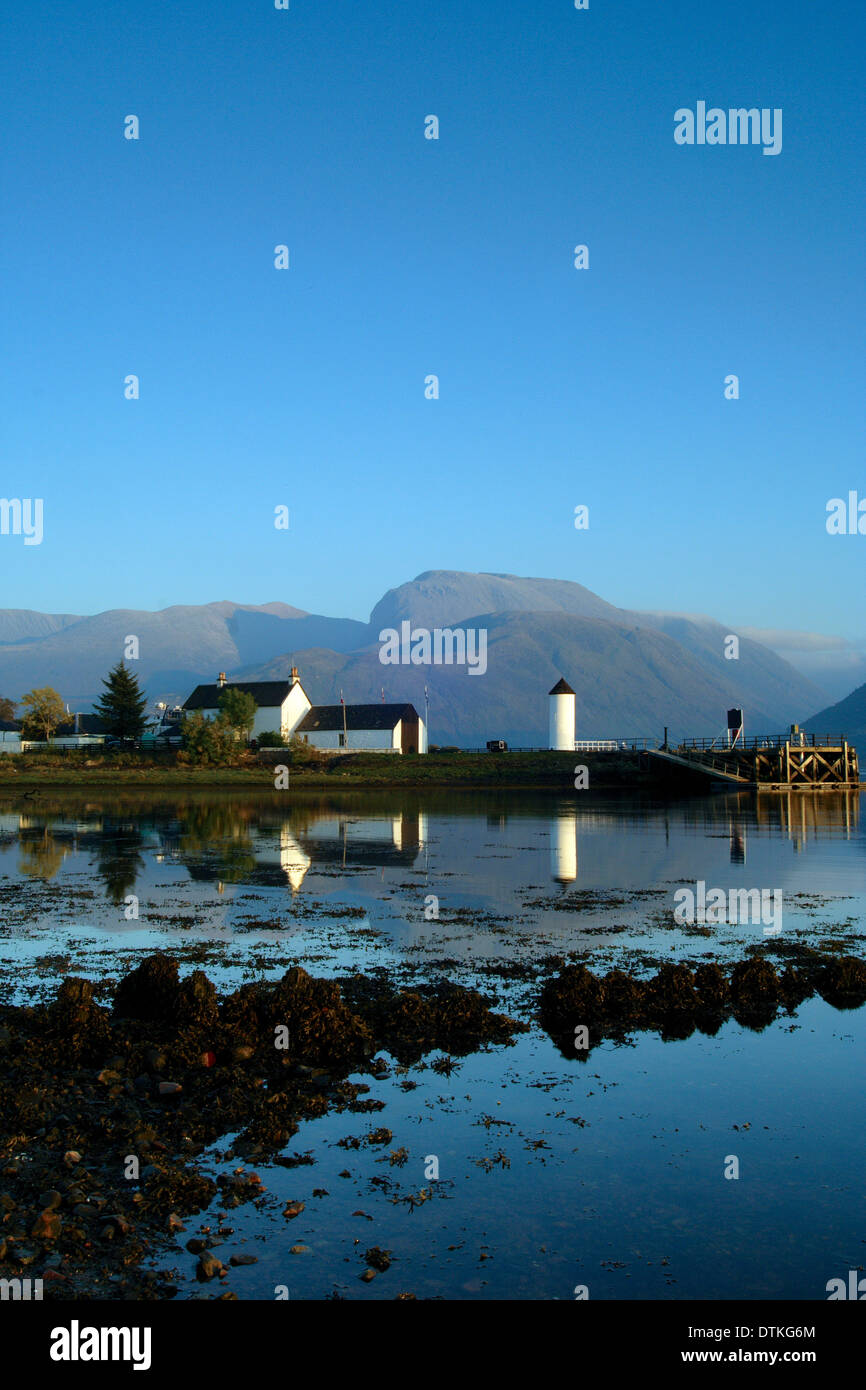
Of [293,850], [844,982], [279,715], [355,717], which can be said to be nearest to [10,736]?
[279,715]

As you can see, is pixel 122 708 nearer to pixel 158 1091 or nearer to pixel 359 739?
pixel 359 739

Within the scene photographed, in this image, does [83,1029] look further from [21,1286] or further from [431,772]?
[431,772]

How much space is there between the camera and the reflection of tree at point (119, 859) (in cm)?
2841

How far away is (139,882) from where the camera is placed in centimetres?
2936

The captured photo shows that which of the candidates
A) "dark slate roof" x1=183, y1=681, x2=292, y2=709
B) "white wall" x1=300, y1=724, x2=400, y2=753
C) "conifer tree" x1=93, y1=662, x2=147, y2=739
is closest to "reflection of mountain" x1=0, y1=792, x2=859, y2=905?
"white wall" x1=300, y1=724, x2=400, y2=753

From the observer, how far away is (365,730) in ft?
384

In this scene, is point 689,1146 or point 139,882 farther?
point 139,882

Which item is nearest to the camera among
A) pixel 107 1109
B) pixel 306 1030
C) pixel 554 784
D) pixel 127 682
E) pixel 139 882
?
pixel 107 1109

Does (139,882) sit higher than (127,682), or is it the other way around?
(127,682)

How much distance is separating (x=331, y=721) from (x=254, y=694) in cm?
1132

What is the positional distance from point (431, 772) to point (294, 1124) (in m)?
83.9

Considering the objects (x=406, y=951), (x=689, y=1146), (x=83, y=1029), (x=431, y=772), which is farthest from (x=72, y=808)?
(x=689, y=1146)
